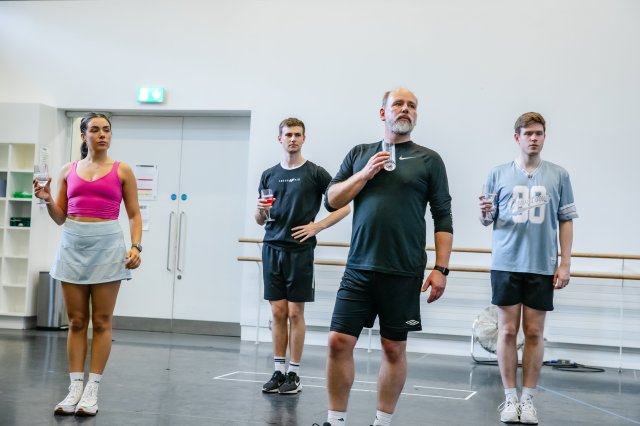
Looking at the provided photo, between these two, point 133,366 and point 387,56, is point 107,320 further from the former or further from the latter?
point 387,56

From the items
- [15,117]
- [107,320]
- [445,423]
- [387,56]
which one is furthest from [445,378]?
[15,117]

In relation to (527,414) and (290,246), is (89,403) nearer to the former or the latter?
(290,246)

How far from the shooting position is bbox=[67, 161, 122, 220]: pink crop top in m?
3.89

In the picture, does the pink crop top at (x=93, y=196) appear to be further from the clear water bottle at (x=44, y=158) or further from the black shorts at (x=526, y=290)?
the black shorts at (x=526, y=290)

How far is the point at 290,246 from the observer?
4.84 metres

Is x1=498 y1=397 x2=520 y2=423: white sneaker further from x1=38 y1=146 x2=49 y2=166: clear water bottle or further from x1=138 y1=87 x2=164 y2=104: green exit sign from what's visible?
x1=138 y1=87 x2=164 y2=104: green exit sign

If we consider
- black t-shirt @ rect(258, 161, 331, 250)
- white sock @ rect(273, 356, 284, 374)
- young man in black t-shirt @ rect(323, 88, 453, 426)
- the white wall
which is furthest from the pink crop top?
the white wall

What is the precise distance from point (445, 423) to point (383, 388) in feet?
2.79

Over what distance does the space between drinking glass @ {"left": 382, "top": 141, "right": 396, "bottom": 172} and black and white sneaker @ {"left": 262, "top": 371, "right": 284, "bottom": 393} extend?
2020 mm

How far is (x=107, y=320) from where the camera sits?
3914 mm

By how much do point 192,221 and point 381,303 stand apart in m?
5.42

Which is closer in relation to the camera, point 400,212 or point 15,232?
point 400,212

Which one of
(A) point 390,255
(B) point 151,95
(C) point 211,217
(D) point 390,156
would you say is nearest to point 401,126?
(D) point 390,156

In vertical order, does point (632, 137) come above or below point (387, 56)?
below
